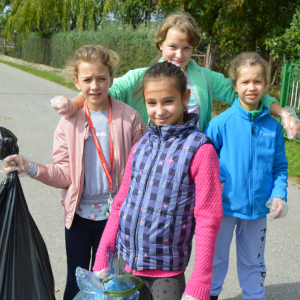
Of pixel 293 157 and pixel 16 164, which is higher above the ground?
pixel 16 164

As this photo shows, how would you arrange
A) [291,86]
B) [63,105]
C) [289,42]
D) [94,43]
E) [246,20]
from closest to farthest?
[63,105] → [291,86] → [289,42] → [246,20] → [94,43]

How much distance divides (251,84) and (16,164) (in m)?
1.43

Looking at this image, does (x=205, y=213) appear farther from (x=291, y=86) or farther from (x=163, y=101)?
(x=291, y=86)

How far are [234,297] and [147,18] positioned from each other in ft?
82.6

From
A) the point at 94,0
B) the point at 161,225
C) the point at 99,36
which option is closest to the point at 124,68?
the point at 99,36

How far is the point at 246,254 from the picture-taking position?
2.45m

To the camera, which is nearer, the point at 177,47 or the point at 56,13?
the point at 177,47

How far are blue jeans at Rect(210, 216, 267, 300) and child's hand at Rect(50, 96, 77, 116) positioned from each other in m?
1.19

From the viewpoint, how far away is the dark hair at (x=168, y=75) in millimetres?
1722

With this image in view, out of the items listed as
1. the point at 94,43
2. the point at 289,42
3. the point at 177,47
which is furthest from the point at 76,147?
the point at 94,43

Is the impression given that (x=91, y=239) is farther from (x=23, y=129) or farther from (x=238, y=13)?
(x=238, y=13)

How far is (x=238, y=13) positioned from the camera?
1261 centimetres

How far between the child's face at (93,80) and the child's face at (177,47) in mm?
415

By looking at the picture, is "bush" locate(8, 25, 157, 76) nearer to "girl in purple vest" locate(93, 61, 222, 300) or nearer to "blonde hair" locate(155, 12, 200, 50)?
"blonde hair" locate(155, 12, 200, 50)
